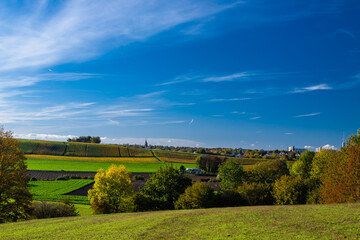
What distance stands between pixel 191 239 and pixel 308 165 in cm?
9437

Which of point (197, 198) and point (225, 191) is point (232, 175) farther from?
point (197, 198)

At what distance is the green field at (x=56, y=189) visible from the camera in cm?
7006

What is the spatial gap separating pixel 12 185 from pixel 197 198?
27.8m

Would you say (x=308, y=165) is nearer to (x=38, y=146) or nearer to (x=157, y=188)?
(x=157, y=188)

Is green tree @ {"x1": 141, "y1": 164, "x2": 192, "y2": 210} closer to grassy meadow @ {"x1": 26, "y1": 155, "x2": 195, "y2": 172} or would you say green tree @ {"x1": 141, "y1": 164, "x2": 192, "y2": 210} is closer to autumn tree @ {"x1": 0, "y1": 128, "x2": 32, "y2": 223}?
autumn tree @ {"x1": 0, "y1": 128, "x2": 32, "y2": 223}

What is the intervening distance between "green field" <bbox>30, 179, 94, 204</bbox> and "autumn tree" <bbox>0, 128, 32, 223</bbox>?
32192mm

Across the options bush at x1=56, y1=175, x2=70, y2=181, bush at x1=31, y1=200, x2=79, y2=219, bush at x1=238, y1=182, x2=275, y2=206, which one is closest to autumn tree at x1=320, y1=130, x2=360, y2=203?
bush at x1=238, y1=182, x2=275, y2=206

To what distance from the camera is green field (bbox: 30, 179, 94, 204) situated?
7006 centimetres

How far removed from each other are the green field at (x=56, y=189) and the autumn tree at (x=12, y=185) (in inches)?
1267

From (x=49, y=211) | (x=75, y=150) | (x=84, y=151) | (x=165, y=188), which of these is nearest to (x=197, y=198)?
(x=165, y=188)

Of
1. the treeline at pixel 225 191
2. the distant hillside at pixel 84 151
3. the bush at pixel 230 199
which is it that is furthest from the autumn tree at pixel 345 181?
the distant hillside at pixel 84 151

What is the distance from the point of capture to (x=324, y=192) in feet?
150

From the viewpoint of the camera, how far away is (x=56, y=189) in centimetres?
8100

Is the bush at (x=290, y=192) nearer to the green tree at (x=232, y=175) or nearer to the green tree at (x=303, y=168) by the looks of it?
the green tree at (x=232, y=175)
